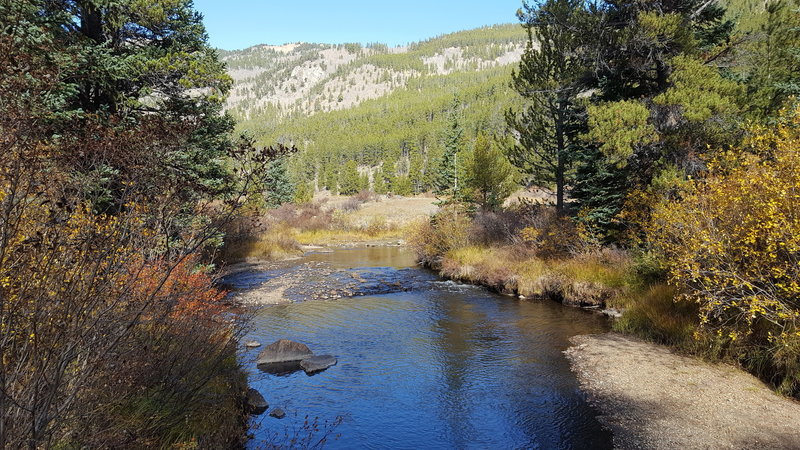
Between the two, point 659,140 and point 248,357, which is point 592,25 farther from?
point 248,357

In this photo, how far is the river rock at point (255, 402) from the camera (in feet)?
31.5

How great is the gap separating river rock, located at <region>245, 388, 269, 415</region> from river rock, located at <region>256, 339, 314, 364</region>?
7.87 ft

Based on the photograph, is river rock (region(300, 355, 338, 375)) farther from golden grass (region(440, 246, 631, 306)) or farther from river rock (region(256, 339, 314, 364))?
golden grass (region(440, 246, 631, 306))

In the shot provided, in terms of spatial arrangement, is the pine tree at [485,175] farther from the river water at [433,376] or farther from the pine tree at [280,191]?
the pine tree at [280,191]

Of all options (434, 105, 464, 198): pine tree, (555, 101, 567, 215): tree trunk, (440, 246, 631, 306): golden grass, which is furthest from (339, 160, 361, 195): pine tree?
(555, 101, 567, 215): tree trunk

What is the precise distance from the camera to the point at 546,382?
36.9 ft

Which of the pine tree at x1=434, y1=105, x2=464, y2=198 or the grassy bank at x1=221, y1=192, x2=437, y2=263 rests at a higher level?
the pine tree at x1=434, y1=105, x2=464, y2=198

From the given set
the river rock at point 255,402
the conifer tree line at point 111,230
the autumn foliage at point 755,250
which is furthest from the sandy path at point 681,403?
the conifer tree line at point 111,230

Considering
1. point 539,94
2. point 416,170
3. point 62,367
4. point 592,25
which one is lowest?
point 416,170

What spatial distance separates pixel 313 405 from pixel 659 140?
570 inches

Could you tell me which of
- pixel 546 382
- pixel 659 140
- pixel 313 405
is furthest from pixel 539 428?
pixel 659 140

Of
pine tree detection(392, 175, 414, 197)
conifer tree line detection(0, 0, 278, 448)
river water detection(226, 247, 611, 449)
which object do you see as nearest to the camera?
conifer tree line detection(0, 0, 278, 448)

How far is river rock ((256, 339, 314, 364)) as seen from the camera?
12.7 meters

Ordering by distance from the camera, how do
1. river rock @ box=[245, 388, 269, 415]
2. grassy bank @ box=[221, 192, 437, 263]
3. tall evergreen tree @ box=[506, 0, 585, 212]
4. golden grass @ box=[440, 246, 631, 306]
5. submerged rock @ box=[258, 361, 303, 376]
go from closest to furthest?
1. river rock @ box=[245, 388, 269, 415]
2. submerged rock @ box=[258, 361, 303, 376]
3. golden grass @ box=[440, 246, 631, 306]
4. tall evergreen tree @ box=[506, 0, 585, 212]
5. grassy bank @ box=[221, 192, 437, 263]
